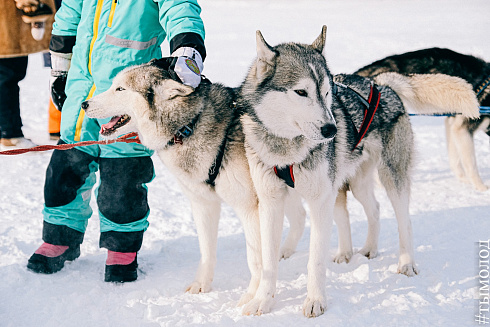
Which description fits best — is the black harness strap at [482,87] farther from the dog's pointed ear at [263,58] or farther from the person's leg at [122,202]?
the person's leg at [122,202]

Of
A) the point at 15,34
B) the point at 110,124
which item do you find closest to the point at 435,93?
the point at 110,124

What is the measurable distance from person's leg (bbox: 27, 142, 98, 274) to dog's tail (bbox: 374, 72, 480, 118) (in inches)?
84.6

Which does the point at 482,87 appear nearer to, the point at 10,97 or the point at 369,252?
the point at 369,252

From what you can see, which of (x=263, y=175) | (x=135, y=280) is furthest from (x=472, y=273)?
(x=135, y=280)

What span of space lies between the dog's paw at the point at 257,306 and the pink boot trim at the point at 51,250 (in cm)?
136

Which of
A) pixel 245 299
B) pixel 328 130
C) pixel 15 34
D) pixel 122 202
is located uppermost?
pixel 328 130

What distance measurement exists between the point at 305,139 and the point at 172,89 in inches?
30.7

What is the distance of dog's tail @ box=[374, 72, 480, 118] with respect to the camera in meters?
3.47

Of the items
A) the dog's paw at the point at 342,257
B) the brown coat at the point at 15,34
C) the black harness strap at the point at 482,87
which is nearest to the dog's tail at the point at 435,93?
the dog's paw at the point at 342,257

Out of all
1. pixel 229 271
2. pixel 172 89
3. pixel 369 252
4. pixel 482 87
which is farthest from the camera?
pixel 482 87

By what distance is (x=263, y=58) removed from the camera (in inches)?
102

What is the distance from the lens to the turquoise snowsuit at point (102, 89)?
2.97 meters

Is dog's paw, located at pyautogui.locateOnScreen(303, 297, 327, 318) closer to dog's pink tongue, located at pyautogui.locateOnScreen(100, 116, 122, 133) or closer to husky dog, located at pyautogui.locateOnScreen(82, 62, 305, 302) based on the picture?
husky dog, located at pyautogui.locateOnScreen(82, 62, 305, 302)

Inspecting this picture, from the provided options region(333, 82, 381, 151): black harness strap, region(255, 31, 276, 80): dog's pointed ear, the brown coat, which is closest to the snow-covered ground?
region(333, 82, 381, 151): black harness strap
